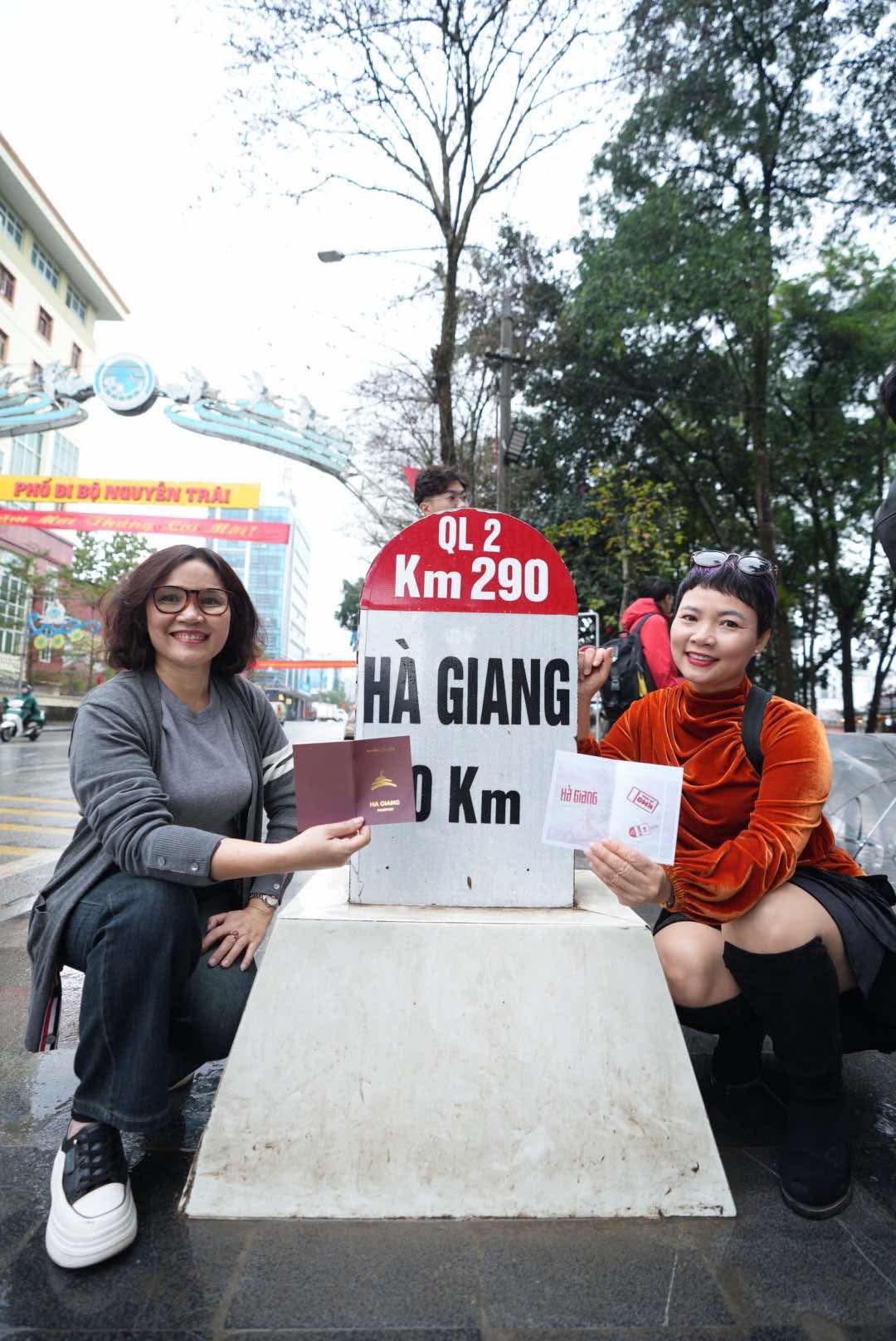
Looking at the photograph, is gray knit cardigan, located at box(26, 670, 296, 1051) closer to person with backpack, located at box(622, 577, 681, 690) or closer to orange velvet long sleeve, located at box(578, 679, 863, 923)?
orange velvet long sleeve, located at box(578, 679, 863, 923)

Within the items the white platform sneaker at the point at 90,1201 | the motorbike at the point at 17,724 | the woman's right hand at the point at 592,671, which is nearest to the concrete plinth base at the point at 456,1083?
the white platform sneaker at the point at 90,1201

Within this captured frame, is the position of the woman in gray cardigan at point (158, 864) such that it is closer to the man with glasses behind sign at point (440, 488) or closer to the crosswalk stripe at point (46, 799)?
the man with glasses behind sign at point (440, 488)

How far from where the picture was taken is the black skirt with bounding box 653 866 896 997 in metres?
1.81

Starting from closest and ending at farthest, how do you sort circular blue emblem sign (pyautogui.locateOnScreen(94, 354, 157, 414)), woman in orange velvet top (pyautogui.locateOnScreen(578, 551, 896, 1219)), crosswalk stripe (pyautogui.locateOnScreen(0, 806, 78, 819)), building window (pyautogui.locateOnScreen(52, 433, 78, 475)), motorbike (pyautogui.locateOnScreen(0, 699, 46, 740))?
1. woman in orange velvet top (pyautogui.locateOnScreen(578, 551, 896, 1219))
2. crosswalk stripe (pyautogui.locateOnScreen(0, 806, 78, 819))
3. circular blue emblem sign (pyautogui.locateOnScreen(94, 354, 157, 414))
4. motorbike (pyautogui.locateOnScreen(0, 699, 46, 740))
5. building window (pyautogui.locateOnScreen(52, 433, 78, 475))

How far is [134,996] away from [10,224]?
44.2 m

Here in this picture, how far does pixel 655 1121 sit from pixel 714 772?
0.78 metres

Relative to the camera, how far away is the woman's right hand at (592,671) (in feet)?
7.07

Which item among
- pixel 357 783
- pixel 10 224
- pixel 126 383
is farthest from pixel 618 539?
pixel 10 224

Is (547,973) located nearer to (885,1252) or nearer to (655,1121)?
(655,1121)

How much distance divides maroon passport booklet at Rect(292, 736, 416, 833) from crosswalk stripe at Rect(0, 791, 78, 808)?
7.30 meters

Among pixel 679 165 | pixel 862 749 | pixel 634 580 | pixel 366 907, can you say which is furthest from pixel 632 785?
pixel 679 165

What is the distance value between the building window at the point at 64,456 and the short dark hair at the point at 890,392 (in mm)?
44989

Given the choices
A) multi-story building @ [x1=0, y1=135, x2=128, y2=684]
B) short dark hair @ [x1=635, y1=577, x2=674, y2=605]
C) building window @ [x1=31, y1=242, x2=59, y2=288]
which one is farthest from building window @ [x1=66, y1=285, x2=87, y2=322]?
short dark hair @ [x1=635, y1=577, x2=674, y2=605]

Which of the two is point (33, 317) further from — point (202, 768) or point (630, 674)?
point (202, 768)
